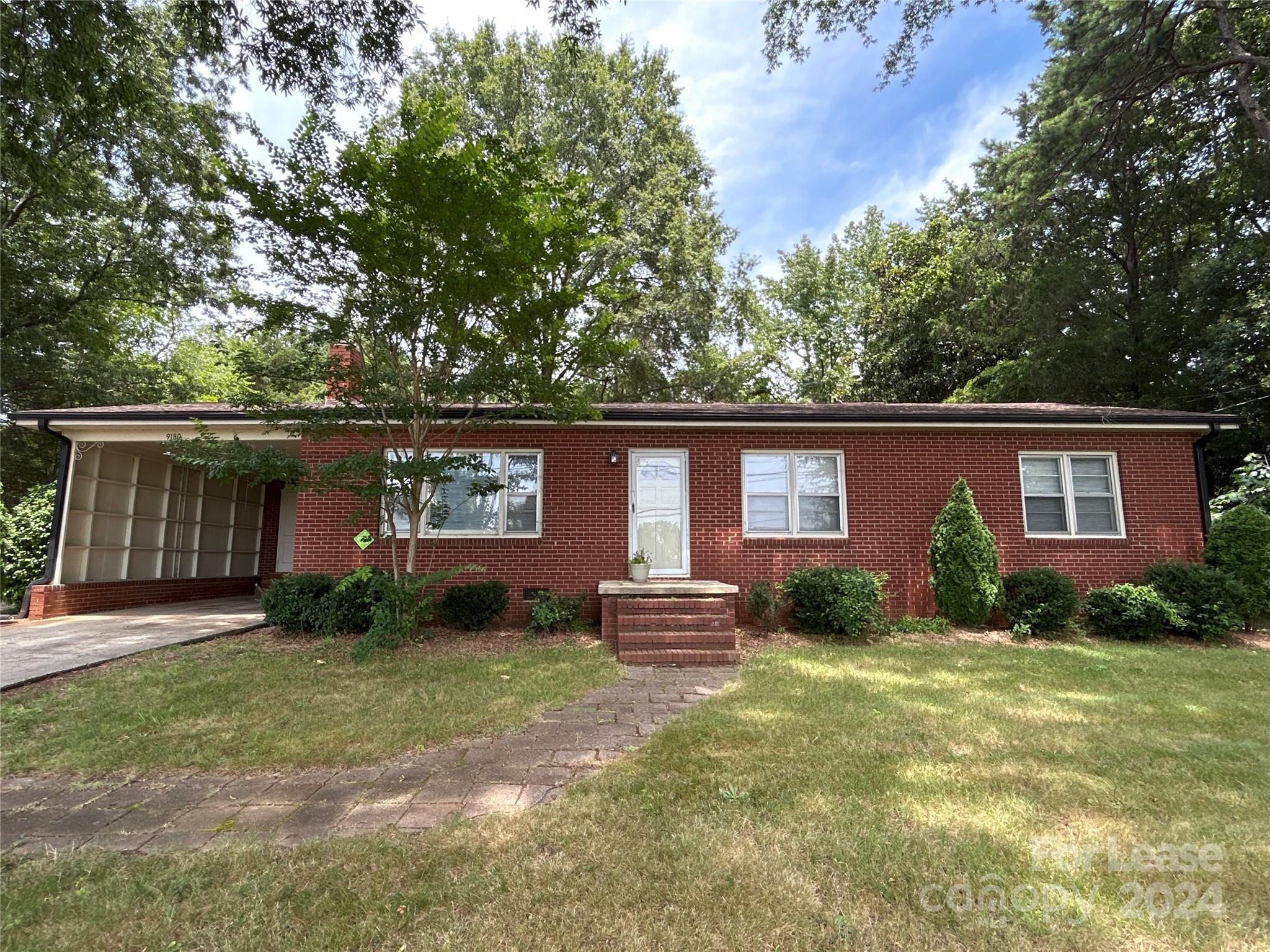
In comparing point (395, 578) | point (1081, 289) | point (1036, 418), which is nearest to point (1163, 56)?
point (1081, 289)

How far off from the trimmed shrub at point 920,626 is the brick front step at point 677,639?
9.31ft

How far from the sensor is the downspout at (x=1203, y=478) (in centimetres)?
870

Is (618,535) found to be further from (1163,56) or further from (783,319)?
(783,319)

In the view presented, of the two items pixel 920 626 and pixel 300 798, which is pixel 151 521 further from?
pixel 920 626

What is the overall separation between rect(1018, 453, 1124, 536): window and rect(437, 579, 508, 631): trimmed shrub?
7.93 meters

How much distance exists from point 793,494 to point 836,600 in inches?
75.8

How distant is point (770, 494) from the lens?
8.95 metres

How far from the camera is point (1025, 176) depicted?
12328 mm

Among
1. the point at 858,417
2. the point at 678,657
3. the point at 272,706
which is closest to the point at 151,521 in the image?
the point at 272,706

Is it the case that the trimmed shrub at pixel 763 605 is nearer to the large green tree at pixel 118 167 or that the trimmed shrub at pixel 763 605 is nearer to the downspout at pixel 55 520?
the large green tree at pixel 118 167

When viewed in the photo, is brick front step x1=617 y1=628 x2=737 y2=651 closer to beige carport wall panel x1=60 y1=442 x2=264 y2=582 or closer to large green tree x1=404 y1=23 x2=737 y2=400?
beige carport wall panel x1=60 y1=442 x2=264 y2=582

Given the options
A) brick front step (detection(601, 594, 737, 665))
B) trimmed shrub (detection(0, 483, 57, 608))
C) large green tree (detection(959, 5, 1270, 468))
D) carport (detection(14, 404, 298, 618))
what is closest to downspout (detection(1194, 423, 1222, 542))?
large green tree (detection(959, 5, 1270, 468))

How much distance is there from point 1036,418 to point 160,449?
14257mm

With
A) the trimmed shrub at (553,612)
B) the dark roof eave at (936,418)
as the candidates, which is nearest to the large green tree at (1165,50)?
the dark roof eave at (936,418)
